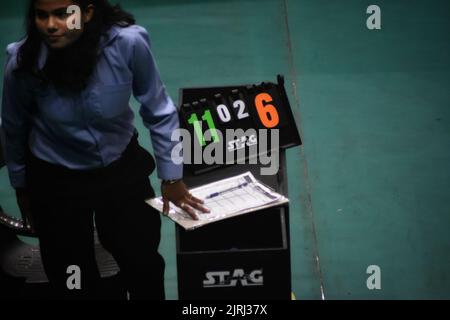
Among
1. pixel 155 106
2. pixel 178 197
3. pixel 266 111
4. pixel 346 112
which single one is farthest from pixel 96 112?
pixel 346 112

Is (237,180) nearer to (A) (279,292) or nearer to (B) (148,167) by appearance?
(B) (148,167)

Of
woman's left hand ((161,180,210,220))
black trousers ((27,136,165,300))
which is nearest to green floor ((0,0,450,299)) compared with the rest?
black trousers ((27,136,165,300))

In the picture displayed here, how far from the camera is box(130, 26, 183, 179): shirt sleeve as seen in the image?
2.16 m

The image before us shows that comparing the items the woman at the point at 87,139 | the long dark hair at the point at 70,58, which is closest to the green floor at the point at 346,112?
the woman at the point at 87,139

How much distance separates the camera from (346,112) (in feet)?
15.4

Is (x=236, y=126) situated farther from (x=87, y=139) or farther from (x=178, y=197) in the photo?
(x=87, y=139)

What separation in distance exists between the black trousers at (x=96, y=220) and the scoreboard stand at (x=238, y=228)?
21 centimetres

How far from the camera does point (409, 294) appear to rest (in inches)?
128

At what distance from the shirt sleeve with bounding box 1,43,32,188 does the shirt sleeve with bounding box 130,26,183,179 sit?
354mm

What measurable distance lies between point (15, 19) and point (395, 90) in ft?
11.6

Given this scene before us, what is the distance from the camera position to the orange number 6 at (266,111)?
8.60ft

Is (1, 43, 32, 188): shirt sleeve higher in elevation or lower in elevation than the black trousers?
higher

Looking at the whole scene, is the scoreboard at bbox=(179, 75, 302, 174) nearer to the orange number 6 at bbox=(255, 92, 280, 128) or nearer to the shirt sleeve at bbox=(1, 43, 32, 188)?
the orange number 6 at bbox=(255, 92, 280, 128)

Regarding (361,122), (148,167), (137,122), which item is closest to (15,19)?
(137,122)
